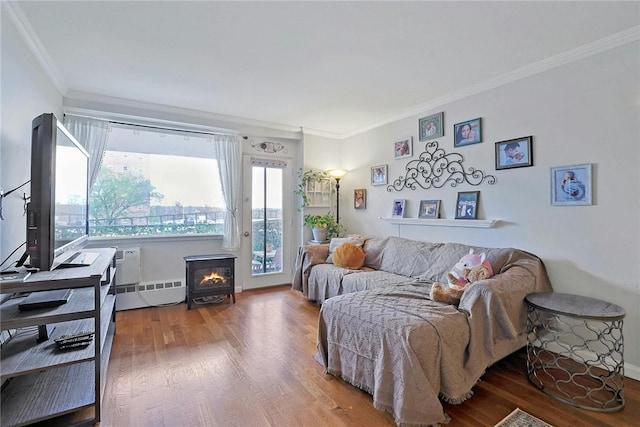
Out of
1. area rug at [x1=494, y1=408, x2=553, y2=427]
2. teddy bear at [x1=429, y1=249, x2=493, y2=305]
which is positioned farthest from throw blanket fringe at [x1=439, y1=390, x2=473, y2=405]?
teddy bear at [x1=429, y1=249, x2=493, y2=305]

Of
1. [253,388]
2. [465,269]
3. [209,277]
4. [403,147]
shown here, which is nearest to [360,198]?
[403,147]

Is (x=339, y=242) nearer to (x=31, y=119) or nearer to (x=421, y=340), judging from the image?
(x=421, y=340)

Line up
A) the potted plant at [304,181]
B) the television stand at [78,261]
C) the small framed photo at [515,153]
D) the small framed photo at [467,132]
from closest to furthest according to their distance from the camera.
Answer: the television stand at [78,261] → the small framed photo at [515,153] → the small framed photo at [467,132] → the potted plant at [304,181]

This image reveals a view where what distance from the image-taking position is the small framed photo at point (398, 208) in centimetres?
383

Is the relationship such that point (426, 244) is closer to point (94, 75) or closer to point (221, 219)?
point (221, 219)

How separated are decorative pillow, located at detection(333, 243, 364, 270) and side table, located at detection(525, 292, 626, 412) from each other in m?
1.72

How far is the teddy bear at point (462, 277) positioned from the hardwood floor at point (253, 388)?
2.03 feet

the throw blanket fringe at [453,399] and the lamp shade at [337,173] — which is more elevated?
the lamp shade at [337,173]

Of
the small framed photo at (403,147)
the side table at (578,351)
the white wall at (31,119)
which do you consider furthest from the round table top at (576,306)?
the white wall at (31,119)

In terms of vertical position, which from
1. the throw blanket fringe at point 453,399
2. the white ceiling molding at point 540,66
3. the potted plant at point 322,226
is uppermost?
the white ceiling molding at point 540,66

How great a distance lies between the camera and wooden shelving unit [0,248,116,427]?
4.76 feet

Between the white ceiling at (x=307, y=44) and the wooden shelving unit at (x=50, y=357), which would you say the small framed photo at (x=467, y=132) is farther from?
the wooden shelving unit at (x=50, y=357)

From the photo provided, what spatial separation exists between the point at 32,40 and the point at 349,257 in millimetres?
3296

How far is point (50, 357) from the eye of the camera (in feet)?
5.08
